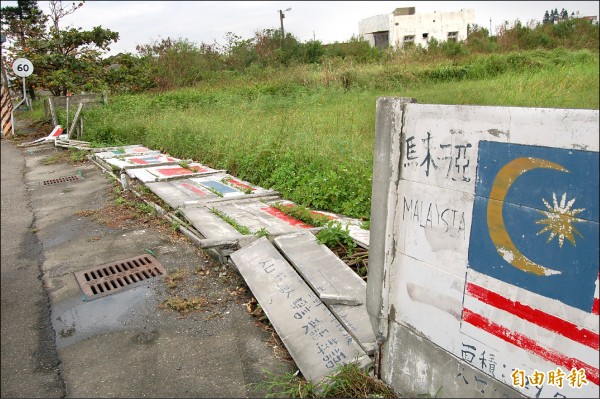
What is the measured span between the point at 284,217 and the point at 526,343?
3.66 m

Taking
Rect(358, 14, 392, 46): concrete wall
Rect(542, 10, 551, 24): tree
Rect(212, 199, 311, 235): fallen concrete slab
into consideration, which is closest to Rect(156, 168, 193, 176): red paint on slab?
Rect(212, 199, 311, 235): fallen concrete slab

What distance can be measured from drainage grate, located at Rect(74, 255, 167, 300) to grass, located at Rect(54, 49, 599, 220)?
2.10 metres

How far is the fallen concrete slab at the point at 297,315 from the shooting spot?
2.95 metres

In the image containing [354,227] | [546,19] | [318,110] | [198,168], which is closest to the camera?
[546,19]

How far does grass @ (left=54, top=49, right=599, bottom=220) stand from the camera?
6.72 feet

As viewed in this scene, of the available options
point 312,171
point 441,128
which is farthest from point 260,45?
point 441,128

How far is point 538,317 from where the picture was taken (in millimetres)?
1936

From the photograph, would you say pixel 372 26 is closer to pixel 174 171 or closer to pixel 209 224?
pixel 174 171

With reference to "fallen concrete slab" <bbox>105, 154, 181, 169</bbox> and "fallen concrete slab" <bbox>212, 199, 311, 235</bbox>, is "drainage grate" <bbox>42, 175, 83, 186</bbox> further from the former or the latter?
"fallen concrete slab" <bbox>212, 199, 311, 235</bbox>

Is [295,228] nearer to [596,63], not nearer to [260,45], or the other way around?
[596,63]

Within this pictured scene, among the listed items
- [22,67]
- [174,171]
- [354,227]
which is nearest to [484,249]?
[354,227]

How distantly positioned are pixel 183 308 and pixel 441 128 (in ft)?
8.80

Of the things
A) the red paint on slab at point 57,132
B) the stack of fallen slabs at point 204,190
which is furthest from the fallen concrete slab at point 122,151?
the stack of fallen slabs at point 204,190

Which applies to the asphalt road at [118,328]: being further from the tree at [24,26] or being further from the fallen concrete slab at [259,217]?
the tree at [24,26]
